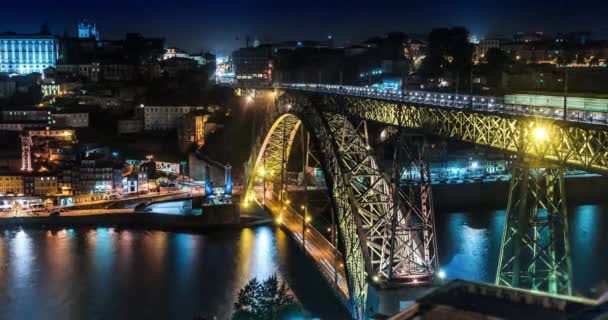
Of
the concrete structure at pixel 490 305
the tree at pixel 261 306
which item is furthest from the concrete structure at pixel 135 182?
the concrete structure at pixel 490 305

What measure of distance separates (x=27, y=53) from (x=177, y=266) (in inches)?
1261

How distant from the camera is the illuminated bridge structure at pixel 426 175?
20.0 feet

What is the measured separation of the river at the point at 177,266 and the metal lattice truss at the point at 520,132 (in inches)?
170

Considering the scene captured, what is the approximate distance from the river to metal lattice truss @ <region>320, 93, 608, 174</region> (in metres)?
4.31

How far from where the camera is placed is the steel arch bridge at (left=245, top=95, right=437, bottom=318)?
9031 millimetres

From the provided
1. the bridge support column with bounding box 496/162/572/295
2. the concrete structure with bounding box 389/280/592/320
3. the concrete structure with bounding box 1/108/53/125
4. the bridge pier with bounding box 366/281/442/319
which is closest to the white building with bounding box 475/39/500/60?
the concrete structure with bounding box 1/108/53/125

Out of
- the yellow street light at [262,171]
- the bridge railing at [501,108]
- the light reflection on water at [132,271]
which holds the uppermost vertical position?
the bridge railing at [501,108]

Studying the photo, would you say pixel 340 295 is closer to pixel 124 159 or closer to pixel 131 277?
pixel 131 277

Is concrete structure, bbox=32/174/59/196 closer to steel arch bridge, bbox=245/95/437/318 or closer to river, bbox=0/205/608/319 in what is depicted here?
river, bbox=0/205/608/319

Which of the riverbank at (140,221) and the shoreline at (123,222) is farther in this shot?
the shoreline at (123,222)

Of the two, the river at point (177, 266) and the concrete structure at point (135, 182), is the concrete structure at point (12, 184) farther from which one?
the river at point (177, 266)

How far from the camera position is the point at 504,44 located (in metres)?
36.0

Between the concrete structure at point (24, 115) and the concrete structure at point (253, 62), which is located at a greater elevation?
the concrete structure at point (253, 62)

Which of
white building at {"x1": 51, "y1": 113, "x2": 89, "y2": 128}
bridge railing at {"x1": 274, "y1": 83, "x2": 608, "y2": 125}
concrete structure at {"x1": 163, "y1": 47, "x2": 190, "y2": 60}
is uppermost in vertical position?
concrete structure at {"x1": 163, "y1": 47, "x2": 190, "y2": 60}
